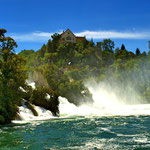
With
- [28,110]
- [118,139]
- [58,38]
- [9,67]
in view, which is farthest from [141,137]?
[58,38]

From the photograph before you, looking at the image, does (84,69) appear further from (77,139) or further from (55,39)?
(77,139)

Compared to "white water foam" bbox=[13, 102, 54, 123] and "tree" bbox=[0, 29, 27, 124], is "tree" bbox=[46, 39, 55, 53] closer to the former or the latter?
"white water foam" bbox=[13, 102, 54, 123]

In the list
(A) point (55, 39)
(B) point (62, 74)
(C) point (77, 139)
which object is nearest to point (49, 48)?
(A) point (55, 39)

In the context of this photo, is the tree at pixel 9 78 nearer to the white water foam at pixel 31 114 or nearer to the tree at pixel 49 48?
the white water foam at pixel 31 114

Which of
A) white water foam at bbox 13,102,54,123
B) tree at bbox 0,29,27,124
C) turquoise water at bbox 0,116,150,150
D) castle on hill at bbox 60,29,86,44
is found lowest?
turquoise water at bbox 0,116,150,150

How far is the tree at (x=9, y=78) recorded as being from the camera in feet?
94.9

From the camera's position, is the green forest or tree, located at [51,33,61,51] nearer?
the green forest

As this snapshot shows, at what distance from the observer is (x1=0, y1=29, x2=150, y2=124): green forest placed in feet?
100

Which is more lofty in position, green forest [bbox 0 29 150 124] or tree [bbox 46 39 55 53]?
tree [bbox 46 39 55 53]

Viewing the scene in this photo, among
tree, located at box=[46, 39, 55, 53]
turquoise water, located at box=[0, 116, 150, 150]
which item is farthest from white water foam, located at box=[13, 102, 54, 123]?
tree, located at box=[46, 39, 55, 53]

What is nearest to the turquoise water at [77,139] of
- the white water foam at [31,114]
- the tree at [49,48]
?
the white water foam at [31,114]

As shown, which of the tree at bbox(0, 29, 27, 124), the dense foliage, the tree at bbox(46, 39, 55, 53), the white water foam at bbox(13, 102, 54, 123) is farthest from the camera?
the tree at bbox(46, 39, 55, 53)

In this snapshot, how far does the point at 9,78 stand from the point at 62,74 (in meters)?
29.4

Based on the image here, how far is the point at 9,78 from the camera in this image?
30484 millimetres
